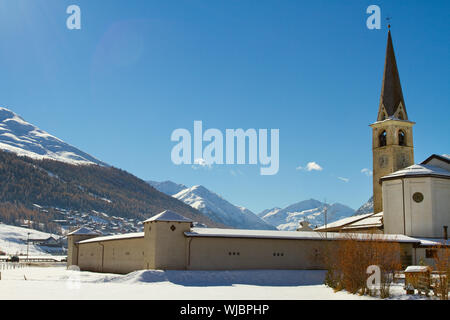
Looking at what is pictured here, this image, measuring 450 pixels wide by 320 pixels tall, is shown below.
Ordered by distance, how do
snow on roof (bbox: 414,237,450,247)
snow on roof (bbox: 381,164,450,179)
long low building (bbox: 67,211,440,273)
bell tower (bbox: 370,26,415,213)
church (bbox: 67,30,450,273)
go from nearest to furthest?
long low building (bbox: 67,211,440,273)
church (bbox: 67,30,450,273)
snow on roof (bbox: 414,237,450,247)
snow on roof (bbox: 381,164,450,179)
bell tower (bbox: 370,26,415,213)

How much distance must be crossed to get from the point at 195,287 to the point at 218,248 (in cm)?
731

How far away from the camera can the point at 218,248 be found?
39438mm

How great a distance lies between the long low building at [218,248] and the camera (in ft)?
127

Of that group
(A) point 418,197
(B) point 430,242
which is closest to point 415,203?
(A) point 418,197

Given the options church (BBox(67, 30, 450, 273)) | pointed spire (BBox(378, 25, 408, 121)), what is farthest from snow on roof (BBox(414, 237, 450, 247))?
pointed spire (BBox(378, 25, 408, 121))

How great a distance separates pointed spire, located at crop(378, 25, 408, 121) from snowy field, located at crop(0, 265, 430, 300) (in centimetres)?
3520

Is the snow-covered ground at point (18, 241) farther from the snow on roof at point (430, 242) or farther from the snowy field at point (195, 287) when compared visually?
the snow on roof at point (430, 242)

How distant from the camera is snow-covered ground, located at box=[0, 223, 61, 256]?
516 feet

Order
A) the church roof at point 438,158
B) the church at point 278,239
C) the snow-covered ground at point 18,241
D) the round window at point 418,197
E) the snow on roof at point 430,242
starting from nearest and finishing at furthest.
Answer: the church at point 278,239 → the snow on roof at point 430,242 → the round window at point 418,197 → the church roof at point 438,158 → the snow-covered ground at point 18,241

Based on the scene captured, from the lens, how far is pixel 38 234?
7623 inches

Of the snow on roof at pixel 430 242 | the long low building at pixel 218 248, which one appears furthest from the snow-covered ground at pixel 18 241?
the snow on roof at pixel 430 242

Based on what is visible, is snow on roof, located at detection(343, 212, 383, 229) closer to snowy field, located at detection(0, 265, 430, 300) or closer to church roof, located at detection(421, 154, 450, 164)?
church roof, located at detection(421, 154, 450, 164)
